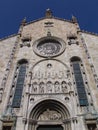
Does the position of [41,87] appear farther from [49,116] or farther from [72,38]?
[72,38]

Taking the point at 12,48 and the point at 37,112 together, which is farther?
the point at 12,48

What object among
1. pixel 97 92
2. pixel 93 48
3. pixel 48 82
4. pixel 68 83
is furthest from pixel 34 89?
pixel 93 48

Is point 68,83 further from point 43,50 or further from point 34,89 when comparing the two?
point 43,50

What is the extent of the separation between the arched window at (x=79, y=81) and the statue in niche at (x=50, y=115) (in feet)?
5.07

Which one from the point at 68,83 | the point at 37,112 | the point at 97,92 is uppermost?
the point at 68,83

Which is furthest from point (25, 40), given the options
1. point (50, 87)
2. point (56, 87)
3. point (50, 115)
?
point (50, 115)

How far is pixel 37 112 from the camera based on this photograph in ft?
39.1

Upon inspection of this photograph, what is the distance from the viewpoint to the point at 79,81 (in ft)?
44.3

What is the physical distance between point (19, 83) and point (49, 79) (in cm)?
202

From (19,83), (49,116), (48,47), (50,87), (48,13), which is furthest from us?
(48,13)

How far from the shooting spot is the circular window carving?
15.6 metres

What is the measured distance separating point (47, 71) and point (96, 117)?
4804 mm

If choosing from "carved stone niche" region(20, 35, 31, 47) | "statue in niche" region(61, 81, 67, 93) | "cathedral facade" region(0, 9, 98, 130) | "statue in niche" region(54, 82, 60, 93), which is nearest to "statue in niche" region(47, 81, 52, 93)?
"cathedral facade" region(0, 9, 98, 130)

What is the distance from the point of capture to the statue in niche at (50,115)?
11.9 meters
